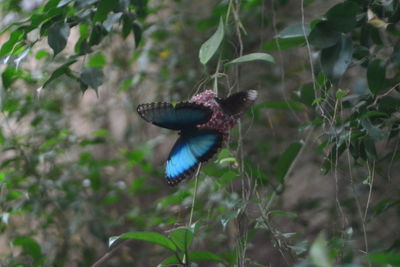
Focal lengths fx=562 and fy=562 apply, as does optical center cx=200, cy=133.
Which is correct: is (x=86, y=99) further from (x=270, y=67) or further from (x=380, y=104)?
(x=380, y=104)

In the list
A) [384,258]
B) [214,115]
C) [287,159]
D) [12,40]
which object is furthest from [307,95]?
[384,258]

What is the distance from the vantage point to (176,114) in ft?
3.47

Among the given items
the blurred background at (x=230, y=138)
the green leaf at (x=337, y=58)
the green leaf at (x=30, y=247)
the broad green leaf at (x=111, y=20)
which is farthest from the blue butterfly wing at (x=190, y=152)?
the green leaf at (x=30, y=247)

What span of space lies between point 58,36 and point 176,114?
0.35m

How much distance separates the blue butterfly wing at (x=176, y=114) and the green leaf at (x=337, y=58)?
0.97 feet

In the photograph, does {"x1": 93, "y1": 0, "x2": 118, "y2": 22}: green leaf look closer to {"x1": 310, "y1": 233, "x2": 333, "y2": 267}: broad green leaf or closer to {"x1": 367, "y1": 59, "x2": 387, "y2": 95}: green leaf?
{"x1": 367, "y1": 59, "x2": 387, "y2": 95}: green leaf

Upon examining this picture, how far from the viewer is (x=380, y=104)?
1222mm

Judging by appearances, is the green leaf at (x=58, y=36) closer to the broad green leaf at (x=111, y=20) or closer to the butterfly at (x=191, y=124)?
the broad green leaf at (x=111, y=20)

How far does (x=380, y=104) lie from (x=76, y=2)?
723 millimetres

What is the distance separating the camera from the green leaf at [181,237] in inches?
39.2

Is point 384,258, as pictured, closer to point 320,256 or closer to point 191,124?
point 320,256

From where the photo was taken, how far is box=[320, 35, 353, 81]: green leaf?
3.79 feet

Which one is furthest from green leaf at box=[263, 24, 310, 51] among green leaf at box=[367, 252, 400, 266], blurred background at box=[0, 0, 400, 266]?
green leaf at box=[367, 252, 400, 266]

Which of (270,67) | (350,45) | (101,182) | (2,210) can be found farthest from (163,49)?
(350,45)
